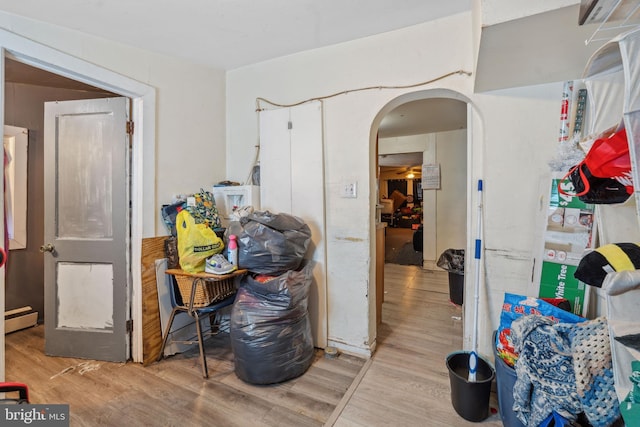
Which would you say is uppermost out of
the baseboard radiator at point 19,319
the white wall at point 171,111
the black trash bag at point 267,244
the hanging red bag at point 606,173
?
the white wall at point 171,111

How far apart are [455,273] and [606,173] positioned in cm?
253

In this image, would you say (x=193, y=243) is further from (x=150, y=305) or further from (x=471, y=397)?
(x=471, y=397)

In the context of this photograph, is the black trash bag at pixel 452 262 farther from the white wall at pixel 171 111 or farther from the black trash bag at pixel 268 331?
the white wall at pixel 171 111

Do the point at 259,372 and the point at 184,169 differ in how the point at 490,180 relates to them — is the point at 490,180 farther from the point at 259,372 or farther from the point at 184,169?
the point at 184,169

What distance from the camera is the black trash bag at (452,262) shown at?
318cm

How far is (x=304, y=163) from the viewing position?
2.31m

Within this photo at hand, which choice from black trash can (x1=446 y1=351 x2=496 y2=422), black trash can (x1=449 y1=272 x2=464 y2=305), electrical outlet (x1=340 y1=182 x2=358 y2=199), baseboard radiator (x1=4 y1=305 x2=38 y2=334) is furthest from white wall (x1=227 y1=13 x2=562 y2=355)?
baseboard radiator (x1=4 y1=305 x2=38 y2=334)

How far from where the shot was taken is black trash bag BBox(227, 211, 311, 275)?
192cm

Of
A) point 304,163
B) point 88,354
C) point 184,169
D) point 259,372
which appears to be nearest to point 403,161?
point 304,163

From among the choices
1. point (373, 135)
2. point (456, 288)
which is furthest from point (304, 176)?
point (456, 288)

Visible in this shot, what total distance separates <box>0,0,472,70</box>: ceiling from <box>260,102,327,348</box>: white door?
54 centimetres

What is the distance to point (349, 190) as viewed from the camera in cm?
220

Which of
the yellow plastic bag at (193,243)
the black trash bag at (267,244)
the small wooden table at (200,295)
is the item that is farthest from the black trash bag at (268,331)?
the yellow plastic bag at (193,243)

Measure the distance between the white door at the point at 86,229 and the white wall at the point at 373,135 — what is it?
1.00 metres
